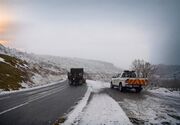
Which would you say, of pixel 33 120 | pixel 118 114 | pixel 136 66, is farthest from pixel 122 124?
pixel 136 66

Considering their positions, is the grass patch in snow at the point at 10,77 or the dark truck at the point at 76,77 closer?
the grass patch in snow at the point at 10,77

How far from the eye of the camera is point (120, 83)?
25.2m

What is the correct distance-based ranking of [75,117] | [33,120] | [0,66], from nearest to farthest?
[33,120]
[75,117]
[0,66]

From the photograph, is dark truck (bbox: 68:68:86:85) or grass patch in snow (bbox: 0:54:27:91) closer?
grass patch in snow (bbox: 0:54:27:91)

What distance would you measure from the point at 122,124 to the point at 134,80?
48.3 ft

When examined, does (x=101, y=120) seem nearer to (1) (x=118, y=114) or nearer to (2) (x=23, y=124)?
(1) (x=118, y=114)

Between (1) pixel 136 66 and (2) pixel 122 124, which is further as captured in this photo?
(1) pixel 136 66

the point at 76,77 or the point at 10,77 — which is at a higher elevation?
the point at 76,77

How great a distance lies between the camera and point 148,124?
29.1 feet

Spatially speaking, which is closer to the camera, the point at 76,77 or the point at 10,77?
the point at 10,77

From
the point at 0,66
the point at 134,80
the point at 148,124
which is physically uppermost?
the point at 0,66

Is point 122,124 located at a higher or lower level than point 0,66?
lower

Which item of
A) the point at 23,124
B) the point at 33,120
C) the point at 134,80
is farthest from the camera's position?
the point at 134,80

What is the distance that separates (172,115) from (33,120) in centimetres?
638
